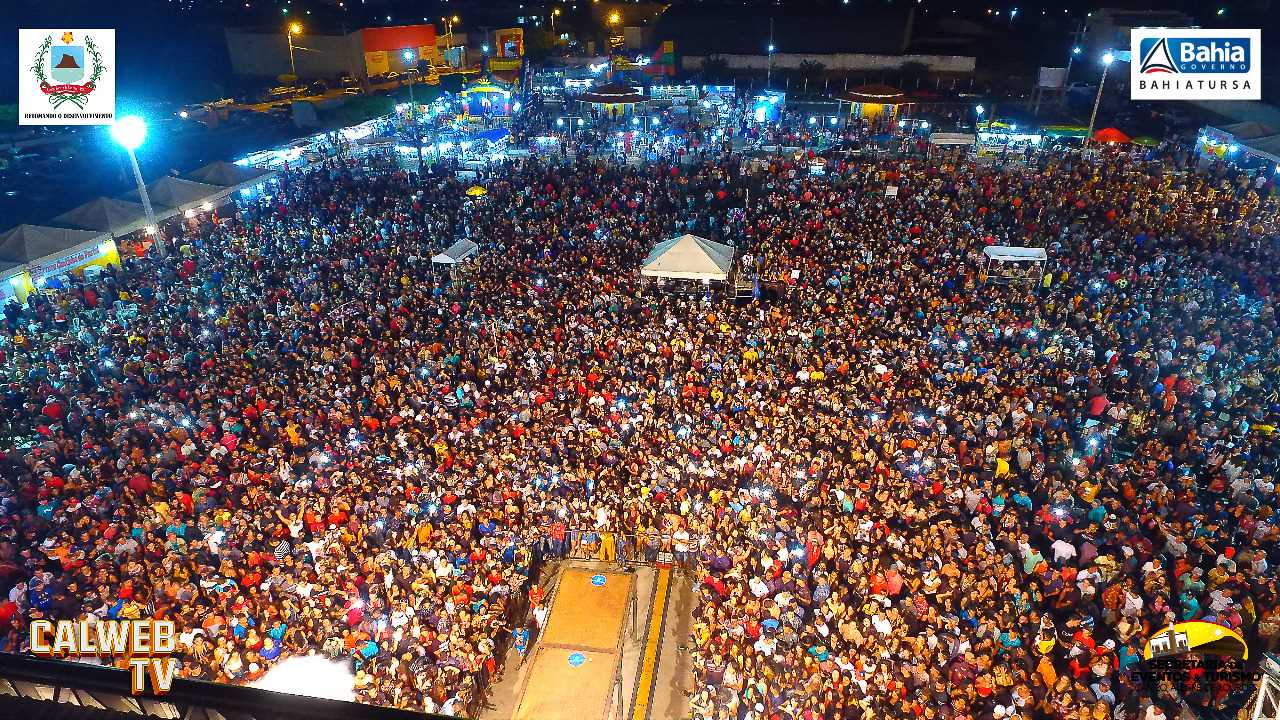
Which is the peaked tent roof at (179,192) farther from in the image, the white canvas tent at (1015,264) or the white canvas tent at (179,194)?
the white canvas tent at (1015,264)

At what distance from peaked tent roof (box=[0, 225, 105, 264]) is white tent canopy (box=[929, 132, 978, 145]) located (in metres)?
25.2

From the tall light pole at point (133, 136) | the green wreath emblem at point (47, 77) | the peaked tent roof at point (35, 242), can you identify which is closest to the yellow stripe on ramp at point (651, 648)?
the tall light pole at point (133, 136)

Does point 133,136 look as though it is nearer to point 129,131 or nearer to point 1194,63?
point 129,131

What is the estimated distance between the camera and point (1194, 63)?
68.3ft

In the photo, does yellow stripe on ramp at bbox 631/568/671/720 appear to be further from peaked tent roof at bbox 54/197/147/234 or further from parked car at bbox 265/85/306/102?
parked car at bbox 265/85/306/102

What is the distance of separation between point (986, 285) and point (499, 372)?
10.4 metres

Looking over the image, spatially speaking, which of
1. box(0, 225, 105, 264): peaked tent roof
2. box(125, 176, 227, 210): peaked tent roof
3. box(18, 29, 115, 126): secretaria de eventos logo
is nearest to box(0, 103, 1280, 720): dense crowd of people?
box(0, 225, 105, 264): peaked tent roof

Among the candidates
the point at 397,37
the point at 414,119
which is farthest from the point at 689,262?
the point at 397,37

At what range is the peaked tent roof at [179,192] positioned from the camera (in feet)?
62.9

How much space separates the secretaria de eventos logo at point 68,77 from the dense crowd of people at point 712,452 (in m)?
6.35

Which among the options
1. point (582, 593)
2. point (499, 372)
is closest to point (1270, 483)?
point (582, 593)

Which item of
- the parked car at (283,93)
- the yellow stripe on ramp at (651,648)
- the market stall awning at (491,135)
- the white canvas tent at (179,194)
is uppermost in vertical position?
the parked car at (283,93)

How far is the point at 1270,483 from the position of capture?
8.73m

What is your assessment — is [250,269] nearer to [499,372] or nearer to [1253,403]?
[499,372]
